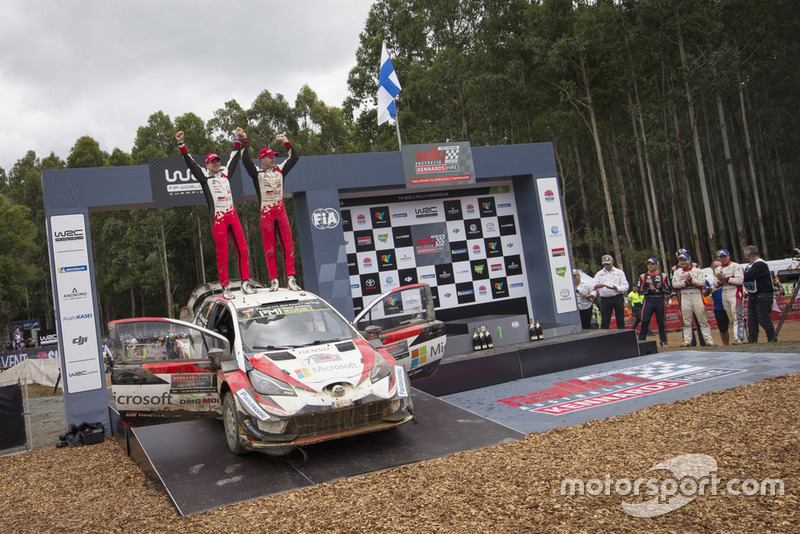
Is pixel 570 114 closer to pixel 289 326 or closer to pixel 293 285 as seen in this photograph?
pixel 293 285

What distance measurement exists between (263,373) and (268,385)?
177 mm

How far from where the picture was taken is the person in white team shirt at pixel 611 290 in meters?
11.6

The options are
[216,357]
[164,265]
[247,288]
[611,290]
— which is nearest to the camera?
[216,357]

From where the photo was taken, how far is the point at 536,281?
13.2 meters

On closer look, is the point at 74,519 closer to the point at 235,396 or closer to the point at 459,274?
the point at 235,396

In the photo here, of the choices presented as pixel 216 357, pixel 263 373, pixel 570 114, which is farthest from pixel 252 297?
pixel 570 114

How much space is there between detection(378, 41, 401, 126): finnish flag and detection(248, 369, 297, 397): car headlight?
28.0 ft

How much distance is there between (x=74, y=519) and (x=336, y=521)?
251 cm

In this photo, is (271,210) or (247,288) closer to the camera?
(247,288)

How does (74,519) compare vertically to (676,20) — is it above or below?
below

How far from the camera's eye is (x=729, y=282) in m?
10.9

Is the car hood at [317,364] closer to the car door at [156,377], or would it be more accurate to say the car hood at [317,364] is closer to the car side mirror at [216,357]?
the car side mirror at [216,357]

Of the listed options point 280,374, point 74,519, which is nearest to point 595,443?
point 280,374

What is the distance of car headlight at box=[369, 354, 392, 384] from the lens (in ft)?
18.8
